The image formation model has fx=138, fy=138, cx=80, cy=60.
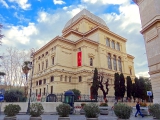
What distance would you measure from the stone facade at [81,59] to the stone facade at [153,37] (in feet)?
58.9

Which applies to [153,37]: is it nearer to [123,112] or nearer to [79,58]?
[123,112]

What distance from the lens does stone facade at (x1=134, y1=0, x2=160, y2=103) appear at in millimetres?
14282

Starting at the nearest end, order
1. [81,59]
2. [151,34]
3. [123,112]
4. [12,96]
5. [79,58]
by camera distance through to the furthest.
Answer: [123,112] < [151,34] < [12,96] < [81,59] < [79,58]

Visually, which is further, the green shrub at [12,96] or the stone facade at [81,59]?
the stone facade at [81,59]

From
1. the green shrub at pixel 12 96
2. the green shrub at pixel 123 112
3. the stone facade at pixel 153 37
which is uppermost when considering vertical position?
the stone facade at pixel 153 37

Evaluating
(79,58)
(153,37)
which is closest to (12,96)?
(79,58)

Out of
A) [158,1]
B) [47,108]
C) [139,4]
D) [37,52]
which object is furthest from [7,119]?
[37,52]

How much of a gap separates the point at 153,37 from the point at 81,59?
66.9ft

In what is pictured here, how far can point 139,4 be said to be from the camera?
1842cm

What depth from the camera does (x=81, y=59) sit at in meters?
34.2

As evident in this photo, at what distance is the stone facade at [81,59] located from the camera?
3256 cm

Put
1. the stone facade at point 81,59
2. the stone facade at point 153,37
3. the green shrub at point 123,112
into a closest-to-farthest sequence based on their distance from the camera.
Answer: the green shrub at point 123,112 < the stone facade at point 153,37 < the stone facade at point 81,59

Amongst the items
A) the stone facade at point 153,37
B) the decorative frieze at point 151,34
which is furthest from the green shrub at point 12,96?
the decorative frieze at point 151,34

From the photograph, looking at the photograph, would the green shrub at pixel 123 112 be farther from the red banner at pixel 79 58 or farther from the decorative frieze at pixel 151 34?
the red banner at pixel 79 58
